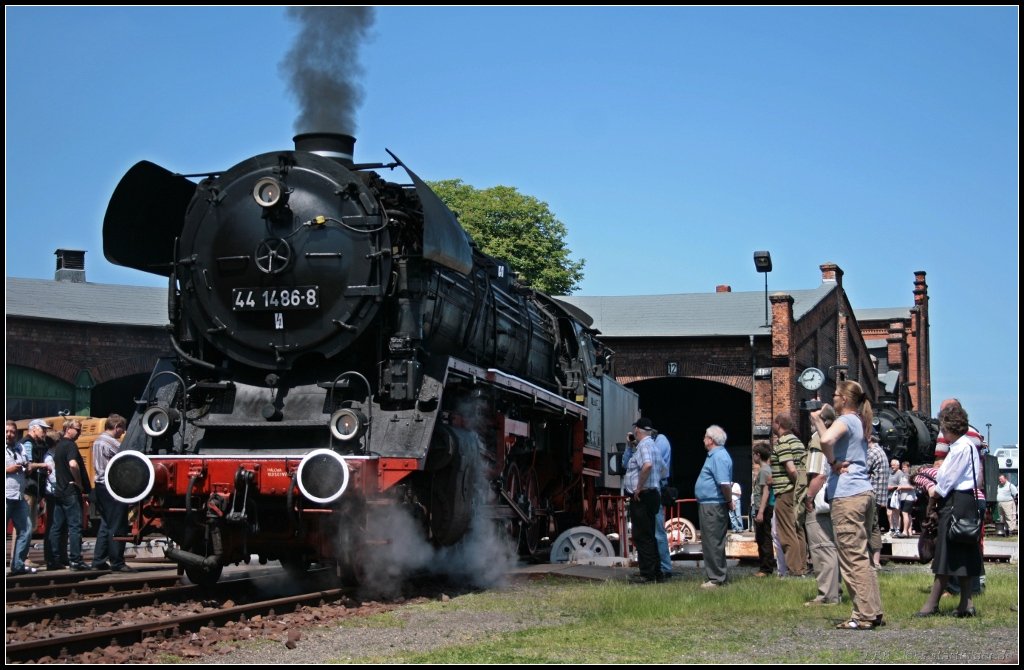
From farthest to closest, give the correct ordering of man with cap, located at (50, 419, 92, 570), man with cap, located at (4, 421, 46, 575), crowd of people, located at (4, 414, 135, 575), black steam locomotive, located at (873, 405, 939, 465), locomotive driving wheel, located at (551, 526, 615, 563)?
1. black steam locomotive, located at (873, 405, 939, 465)
2. locomotive driving wheel, located at (551, 526, 615, 563)
3. man with cap, located at (50, 419, 92, 570)
4. crowd of people, located at (4, 414, 135, 575)
5. man with cap, located at (4, 421, 46, 575)

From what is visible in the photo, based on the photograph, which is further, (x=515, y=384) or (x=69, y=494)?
(x=69, y=494)

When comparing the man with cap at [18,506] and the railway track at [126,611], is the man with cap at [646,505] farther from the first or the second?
the man with cap at [18,506]

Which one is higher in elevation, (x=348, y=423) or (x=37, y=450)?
(x=348, y=423)

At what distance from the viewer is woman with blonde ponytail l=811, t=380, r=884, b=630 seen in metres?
7.53

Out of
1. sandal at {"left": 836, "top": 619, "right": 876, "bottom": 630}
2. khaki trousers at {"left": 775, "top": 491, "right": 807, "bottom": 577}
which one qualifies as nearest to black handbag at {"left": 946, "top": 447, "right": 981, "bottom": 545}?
sandal at {"left": 836, "top": 619, "right": 876, "bottom": 630}

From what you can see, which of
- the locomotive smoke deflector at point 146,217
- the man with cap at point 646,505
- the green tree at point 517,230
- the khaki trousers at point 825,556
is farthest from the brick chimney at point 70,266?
the khaki trousers at point 825,556

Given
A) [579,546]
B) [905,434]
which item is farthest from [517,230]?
[579,546]

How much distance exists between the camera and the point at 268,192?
31.6 ft

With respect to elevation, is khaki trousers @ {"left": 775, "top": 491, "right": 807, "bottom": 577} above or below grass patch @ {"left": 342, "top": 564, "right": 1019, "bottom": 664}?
above

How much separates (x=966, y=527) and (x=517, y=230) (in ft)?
119

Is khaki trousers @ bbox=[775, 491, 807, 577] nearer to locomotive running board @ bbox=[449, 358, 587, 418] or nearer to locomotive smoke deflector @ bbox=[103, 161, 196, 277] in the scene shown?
locomotive running board @ bbox=[449, 358, 587, 418]

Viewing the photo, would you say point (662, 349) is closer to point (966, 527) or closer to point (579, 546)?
point (579, 546)

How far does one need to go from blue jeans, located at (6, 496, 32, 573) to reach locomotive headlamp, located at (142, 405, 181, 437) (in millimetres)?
2935

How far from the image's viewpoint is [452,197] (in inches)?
1761
